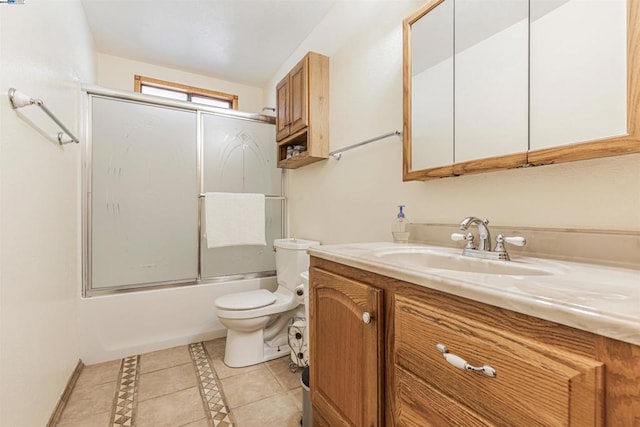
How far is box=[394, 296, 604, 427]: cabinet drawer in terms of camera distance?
0.42 metres

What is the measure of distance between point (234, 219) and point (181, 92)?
5.17 ft

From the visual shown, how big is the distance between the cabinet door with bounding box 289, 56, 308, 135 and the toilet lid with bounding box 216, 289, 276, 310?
119 cm

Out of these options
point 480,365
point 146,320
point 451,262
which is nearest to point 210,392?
point 146,320

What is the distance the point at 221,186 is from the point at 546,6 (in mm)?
2250

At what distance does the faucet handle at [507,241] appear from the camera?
884 millimetres

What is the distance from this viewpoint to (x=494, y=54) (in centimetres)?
104

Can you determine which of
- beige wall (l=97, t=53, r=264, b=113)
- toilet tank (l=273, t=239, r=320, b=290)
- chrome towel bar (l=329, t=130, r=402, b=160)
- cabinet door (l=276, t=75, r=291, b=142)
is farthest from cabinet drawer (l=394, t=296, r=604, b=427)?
beige wall (l=97, t=53, r=264, b=113)

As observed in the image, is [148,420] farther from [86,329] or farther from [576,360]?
[576,360]

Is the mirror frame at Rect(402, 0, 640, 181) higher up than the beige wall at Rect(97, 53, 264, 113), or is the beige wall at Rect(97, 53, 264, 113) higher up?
the beige wall at Rect(97, 53, 264, 113)

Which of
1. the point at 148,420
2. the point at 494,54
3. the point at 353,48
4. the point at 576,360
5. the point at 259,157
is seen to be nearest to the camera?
the point at 576,360

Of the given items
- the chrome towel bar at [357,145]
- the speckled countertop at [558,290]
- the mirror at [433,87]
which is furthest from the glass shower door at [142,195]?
the speckled countertop at [558,290]

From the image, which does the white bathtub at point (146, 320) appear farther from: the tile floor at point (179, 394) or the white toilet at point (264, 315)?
the white toilet at point (264, 315)

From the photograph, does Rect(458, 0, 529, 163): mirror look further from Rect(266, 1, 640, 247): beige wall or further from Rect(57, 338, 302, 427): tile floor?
Rect(57, 338, 302, 427): tile floor

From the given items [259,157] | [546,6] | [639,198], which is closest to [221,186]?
[259,157]
